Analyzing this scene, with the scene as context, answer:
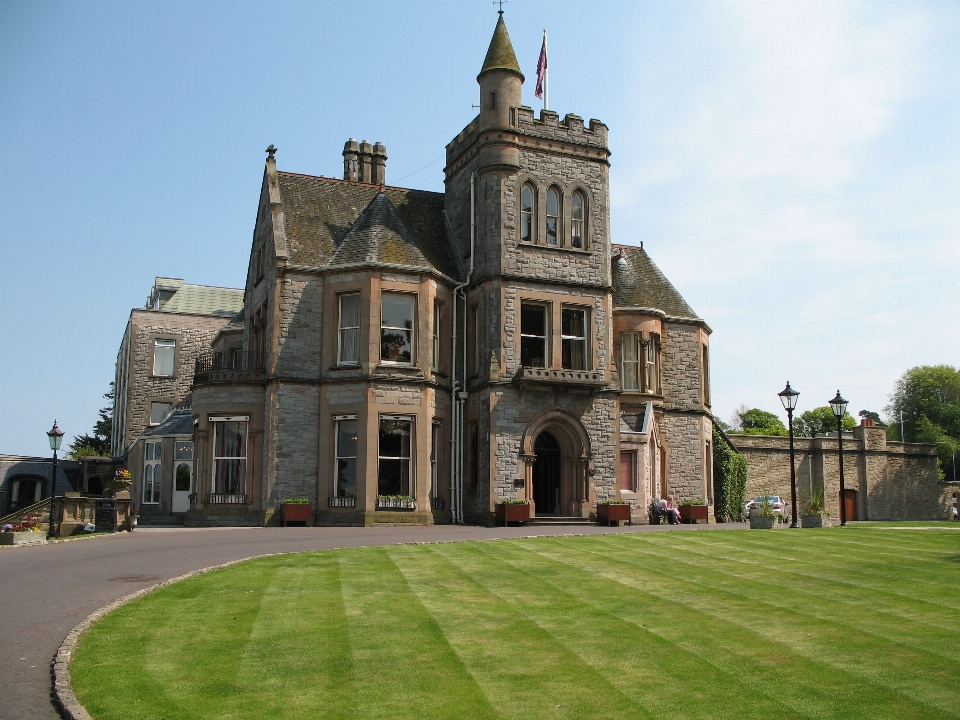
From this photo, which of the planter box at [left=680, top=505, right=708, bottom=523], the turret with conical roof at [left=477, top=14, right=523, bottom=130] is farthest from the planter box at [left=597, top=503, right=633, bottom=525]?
the turret with conical roof at [left=477, top=14, right=523, bottom=130]

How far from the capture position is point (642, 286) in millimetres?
41031

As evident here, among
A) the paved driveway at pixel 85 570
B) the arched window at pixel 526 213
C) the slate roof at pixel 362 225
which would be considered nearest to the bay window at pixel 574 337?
the arched window at pixel 526 213

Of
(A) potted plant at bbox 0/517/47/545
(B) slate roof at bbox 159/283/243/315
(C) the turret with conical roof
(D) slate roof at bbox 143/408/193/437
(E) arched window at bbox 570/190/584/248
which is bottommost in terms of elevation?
(A) potted plant at bbox 0/517/47/545

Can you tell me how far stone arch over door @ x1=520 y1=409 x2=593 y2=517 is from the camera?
108ft

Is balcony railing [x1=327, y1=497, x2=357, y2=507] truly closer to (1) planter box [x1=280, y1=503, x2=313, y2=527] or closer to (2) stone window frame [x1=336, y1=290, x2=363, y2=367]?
A: (1) planter box [x1=280, y1=503, x2=313, y2=527]

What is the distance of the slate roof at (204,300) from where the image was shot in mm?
61344

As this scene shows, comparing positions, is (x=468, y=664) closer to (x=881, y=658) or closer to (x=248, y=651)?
(x=248, y=651)

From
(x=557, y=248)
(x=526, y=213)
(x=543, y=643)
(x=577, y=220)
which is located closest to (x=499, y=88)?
(x=526, y=213)

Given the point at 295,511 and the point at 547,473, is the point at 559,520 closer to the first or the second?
the point at 547,473

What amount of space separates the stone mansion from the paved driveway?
3917 millimetres

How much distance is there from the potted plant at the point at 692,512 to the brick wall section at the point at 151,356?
3098cm

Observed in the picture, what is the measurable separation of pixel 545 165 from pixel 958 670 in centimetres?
2821

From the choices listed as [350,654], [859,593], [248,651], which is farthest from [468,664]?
[859,593]

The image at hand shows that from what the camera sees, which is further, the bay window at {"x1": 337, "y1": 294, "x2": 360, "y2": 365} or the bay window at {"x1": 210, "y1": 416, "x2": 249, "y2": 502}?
the bay window at {"x1": 210, "y1": 416, "x2": 249, "y2": 502}
